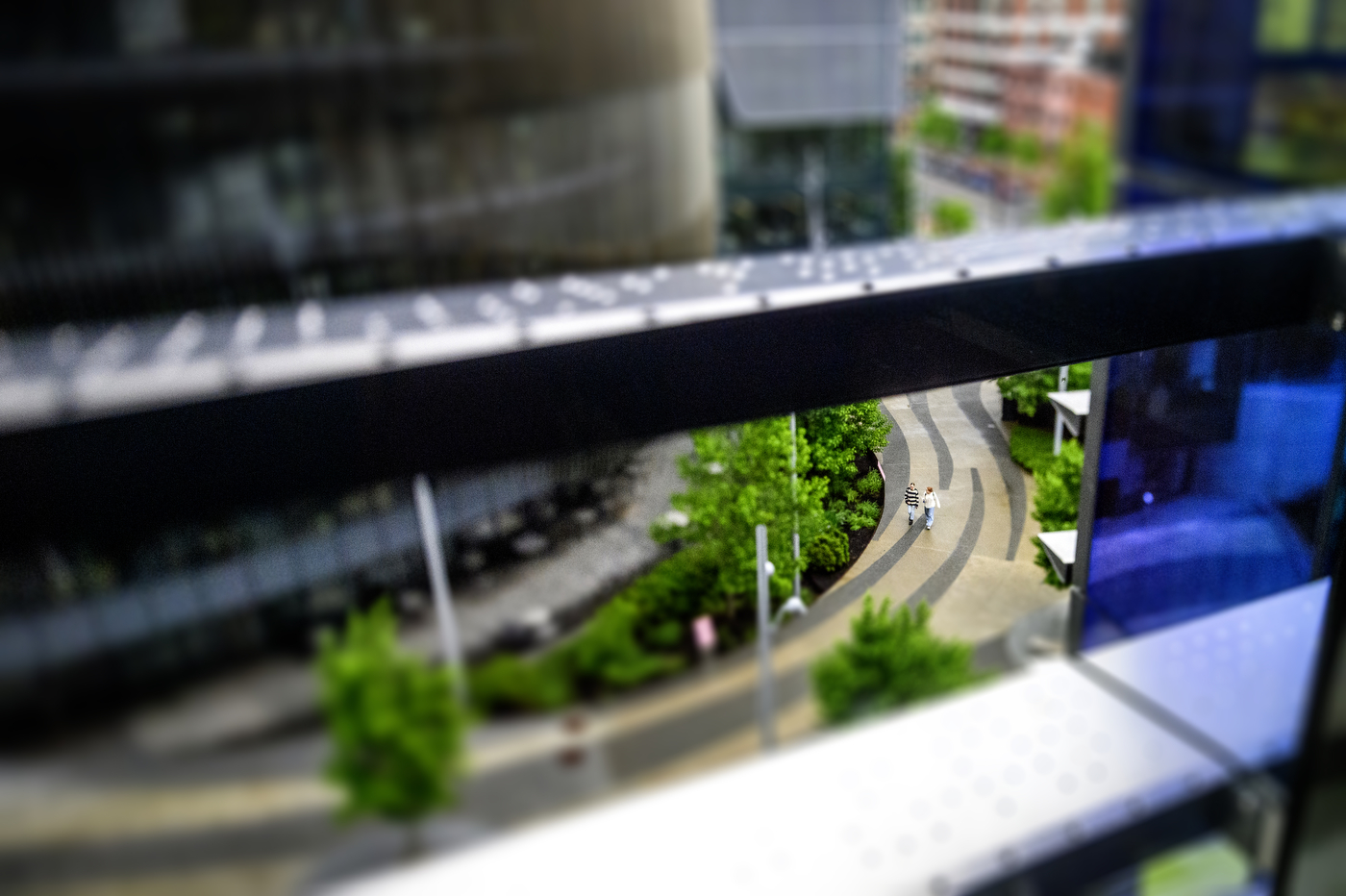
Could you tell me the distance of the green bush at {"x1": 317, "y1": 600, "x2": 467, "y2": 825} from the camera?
2770mm

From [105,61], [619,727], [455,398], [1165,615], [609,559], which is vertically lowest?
[1165,615]

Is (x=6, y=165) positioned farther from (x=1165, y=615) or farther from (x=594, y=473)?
(x=1165, y=615)

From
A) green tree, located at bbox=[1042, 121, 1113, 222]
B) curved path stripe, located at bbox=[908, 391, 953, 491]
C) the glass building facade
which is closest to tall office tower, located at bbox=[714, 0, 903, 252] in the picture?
the glass building facade

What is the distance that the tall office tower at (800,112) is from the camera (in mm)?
23344

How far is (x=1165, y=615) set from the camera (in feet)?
13.0

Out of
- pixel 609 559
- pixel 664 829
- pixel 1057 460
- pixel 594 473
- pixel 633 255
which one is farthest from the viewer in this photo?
pixel 633 255

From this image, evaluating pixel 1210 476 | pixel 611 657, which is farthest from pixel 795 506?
pixel 1210 476

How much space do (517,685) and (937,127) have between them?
160ft

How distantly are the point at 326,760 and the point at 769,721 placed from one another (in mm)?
1360

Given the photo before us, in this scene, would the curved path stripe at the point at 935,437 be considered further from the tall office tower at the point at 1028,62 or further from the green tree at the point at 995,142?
the green tree at the point at 995,142

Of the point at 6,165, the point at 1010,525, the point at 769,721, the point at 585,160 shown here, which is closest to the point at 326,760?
the point at 769,721

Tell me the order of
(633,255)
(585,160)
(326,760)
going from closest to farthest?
(326,760) < (585,160) < (633,255)

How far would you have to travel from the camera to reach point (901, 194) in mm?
27375

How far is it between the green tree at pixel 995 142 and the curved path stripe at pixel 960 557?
146ft
